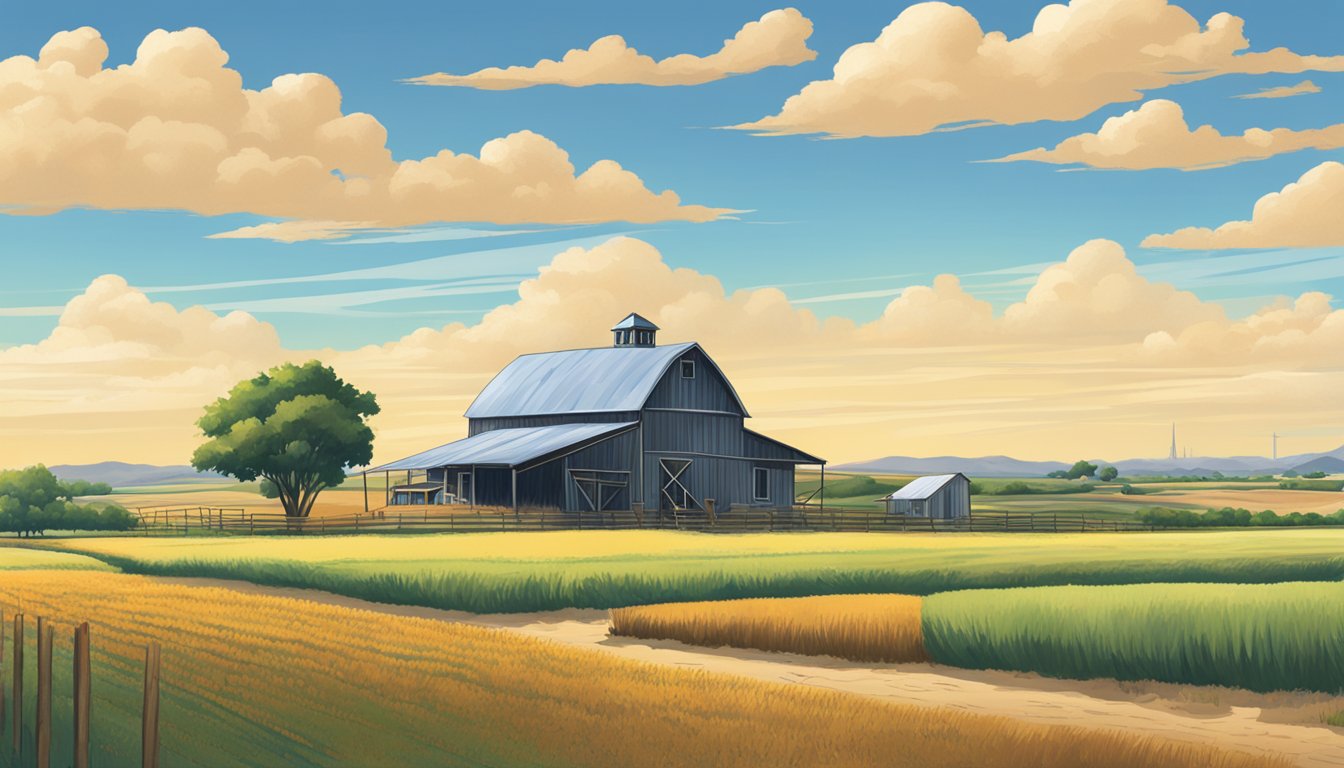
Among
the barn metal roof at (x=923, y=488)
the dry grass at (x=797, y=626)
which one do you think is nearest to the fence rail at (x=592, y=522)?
the barn metal roof at (x=923, y=488)

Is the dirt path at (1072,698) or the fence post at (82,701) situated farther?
the dirt path at (1072,698)

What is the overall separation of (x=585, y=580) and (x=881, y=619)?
11.6m

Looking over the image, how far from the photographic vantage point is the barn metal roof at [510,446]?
249 feet

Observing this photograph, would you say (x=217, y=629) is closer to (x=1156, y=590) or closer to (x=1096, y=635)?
(x=1096, y=635)

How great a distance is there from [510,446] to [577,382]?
8.02 metres

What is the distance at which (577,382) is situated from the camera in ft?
286

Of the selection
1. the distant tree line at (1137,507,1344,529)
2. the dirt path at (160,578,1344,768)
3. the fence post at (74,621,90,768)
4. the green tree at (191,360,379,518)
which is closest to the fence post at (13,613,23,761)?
the fence post at (74,621,90,768)

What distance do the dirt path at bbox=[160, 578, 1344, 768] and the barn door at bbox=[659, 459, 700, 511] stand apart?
164 ft

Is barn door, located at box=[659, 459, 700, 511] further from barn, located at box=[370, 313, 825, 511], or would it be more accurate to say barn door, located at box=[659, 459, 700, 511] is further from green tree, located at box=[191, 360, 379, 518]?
green tree, located at box=[191, 360, 379, 518]

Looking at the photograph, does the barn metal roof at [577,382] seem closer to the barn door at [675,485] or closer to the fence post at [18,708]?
the barn door at [675,485]

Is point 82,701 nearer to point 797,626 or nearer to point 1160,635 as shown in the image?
point 1160,635

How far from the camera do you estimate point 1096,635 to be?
25.8 meters

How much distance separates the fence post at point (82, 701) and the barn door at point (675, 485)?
229 ft

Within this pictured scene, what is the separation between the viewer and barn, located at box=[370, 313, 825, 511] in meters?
78.6
